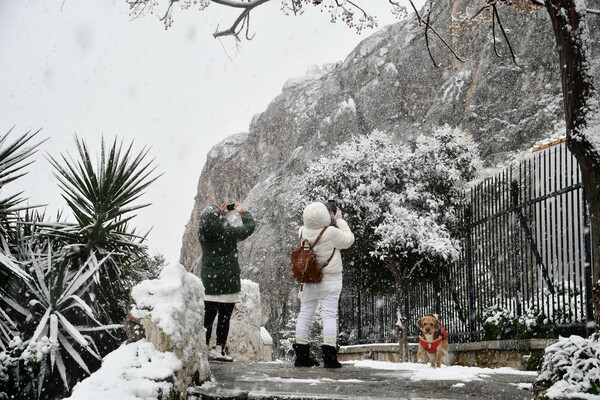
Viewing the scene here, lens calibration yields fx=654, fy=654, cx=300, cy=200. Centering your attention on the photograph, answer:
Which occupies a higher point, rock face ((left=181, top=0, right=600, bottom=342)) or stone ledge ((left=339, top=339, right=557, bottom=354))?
rock face ((left=181, top=0, right=600, bottom=342))

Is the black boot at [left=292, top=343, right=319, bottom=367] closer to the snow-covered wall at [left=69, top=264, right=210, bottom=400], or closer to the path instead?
the path

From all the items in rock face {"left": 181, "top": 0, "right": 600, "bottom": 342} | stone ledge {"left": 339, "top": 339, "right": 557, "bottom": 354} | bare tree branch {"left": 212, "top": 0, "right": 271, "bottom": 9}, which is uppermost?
rock face {"left": 181, "top": 0, "right": 600, "bottom": 342}

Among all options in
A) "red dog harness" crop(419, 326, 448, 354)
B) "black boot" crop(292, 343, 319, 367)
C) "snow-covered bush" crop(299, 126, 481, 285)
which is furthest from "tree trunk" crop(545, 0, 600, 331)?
"snow-covered bush" crop(299, 126, 481, 285)

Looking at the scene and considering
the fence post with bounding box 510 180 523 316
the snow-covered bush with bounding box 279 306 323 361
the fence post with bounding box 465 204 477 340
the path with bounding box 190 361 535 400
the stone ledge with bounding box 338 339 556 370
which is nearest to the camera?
the path with bounding box 190 361 535 400

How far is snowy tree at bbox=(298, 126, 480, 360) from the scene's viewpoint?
1429 centimetres

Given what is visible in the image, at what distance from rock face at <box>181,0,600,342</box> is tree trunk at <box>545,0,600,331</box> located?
18565 millimetres

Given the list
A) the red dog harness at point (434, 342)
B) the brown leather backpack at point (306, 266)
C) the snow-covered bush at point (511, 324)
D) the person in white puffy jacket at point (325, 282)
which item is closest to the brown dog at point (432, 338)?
the red dog harness at point (434, 342)

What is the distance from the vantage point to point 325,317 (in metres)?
6.55

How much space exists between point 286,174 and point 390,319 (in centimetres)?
3139

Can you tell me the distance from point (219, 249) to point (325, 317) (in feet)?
5.11

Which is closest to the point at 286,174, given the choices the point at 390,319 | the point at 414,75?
the point at 414,75

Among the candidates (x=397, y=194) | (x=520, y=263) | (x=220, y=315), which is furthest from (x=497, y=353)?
(x=397, y=194)

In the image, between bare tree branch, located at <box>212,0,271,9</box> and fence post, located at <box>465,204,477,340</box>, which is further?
fence post, located at <box>465,204,477,340</box>

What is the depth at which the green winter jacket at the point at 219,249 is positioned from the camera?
23.6 ft
